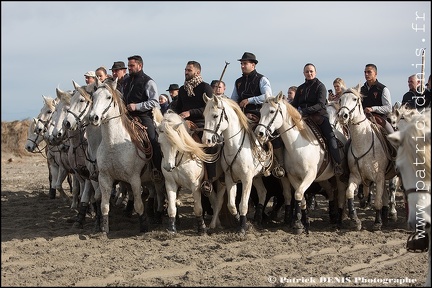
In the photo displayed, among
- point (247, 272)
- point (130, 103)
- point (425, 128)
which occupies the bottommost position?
point (247, 272)

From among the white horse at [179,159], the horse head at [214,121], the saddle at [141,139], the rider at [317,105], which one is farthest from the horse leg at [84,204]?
the rider at [317,105]

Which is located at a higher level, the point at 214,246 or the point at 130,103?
the point at 130,103

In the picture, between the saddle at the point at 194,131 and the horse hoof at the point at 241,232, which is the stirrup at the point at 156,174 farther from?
the horse hoof at the point at 241,232

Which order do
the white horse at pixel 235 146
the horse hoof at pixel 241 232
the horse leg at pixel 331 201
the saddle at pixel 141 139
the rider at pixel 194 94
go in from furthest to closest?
the horse leg at pixel 331 201 → the rider at pixel 194 94 → the saddle at pixel 141 139 → the horse hoof at pixel 241 232 → the white horse at pixel 235 146

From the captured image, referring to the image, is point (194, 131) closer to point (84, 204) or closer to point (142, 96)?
point (142, 96)

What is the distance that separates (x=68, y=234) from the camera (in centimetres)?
1083

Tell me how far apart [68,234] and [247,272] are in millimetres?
4061

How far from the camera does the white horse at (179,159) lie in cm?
999

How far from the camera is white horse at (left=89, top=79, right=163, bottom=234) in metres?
10.3

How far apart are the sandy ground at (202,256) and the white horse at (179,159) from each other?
66 centimetres

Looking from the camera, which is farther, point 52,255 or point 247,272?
point 52,255

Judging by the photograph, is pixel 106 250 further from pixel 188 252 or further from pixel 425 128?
pixel 425 128

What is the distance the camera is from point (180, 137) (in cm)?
1009

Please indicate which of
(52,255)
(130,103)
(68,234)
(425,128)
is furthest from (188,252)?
(425,128)
